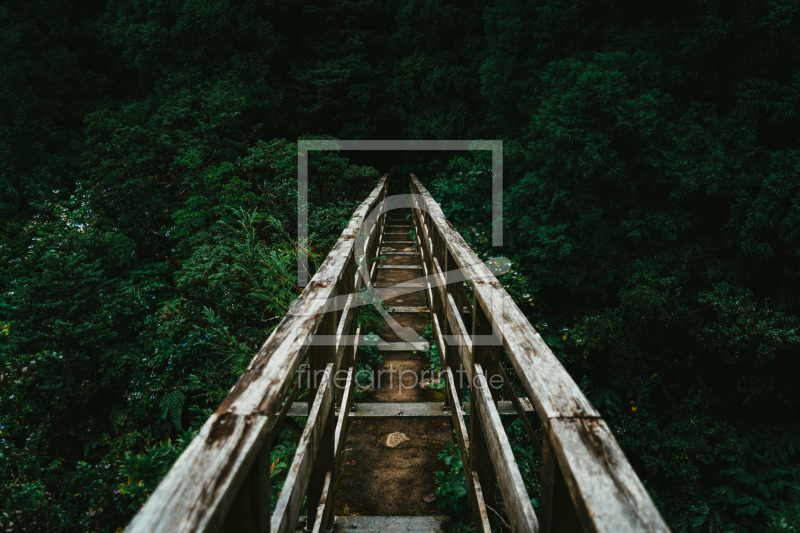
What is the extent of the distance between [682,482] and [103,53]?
72.2ft

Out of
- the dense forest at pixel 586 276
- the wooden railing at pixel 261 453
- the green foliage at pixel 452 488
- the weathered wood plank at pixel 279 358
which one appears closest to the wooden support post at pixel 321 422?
the wooden railing at pixel 261 453

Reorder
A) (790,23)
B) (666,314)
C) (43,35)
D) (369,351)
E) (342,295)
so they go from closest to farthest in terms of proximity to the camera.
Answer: (342,295)
(369,351)
(790,23)
(666,314)
(43,35)

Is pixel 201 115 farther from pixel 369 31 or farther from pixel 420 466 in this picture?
pixel 420 466

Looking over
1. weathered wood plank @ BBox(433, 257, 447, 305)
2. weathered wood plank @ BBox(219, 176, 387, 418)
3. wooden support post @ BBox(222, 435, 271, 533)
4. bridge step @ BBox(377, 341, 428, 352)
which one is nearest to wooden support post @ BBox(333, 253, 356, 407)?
weathered wood plank @ BBox(219, 176, 387, 418)

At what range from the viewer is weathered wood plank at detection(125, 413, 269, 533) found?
0.72 metres

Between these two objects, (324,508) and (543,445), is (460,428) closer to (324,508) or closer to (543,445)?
(324,508)

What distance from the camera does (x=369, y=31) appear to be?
51.3 ft

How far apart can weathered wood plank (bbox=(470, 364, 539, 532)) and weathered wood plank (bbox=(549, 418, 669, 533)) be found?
40 cm

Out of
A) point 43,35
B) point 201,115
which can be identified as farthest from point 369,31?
point 43,35

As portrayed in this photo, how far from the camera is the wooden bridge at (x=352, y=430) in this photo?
78cm

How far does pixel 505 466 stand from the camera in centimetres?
147

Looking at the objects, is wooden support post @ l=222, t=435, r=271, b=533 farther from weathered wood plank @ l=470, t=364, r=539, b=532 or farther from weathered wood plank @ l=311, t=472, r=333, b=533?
weathered wood plank @ l=311, t=472, r=333, b=533

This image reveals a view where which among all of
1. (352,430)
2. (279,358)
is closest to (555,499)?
(279,358)

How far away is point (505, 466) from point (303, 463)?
26.8 inches
